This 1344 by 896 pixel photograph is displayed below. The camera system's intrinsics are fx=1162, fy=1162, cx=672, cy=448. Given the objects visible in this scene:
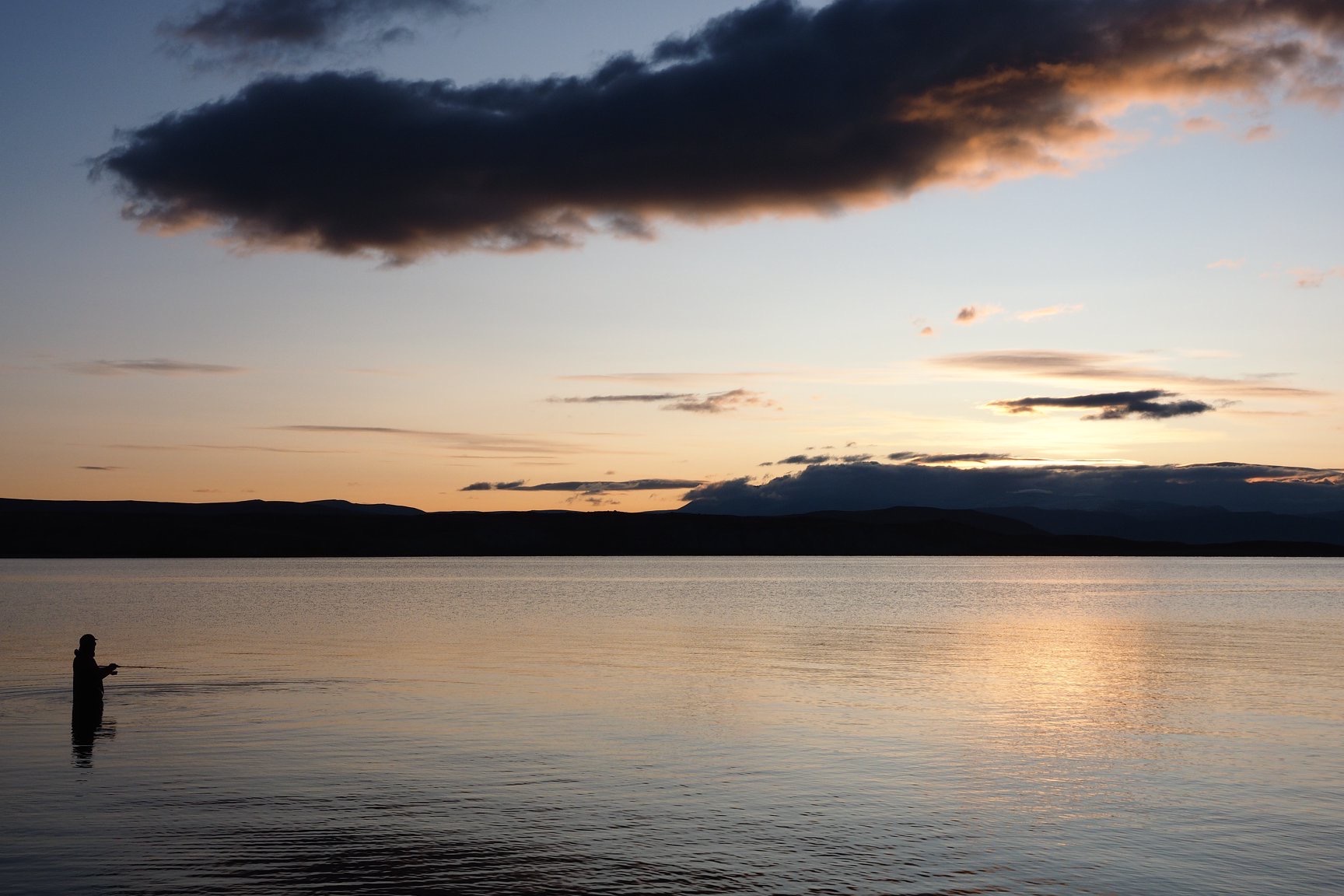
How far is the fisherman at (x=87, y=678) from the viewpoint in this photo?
33.0m

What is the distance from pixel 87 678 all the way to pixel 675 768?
17.6 metres

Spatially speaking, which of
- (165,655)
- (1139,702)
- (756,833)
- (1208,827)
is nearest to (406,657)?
(165,655)

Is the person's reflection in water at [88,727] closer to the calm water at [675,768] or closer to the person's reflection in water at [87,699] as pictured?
the person's reflection in water at [87,699]

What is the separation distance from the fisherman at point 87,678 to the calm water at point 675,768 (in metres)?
0.93

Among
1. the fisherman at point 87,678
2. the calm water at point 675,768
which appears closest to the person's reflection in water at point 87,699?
the fisherman at point 87,678

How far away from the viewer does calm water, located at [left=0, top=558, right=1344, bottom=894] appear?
770 inches

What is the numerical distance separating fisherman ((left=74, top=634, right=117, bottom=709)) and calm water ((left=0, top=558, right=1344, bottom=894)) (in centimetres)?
93

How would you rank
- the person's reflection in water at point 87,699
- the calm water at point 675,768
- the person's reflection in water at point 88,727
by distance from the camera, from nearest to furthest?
1. the calm water at point 675,768
2. the person's reflection in water at point 88,727
3. the person's reflection in water at point 87,699

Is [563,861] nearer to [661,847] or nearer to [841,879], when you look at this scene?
[661,847]

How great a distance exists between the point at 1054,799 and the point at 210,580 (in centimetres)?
17696

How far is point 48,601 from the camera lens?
110 m

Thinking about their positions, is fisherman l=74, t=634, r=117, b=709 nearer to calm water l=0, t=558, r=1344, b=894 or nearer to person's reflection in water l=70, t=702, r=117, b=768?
person's reflection in water l=70, t=702, r=117, b=768

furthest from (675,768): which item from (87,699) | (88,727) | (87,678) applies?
(87,678)

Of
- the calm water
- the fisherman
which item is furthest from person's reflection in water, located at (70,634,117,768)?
the calm water
